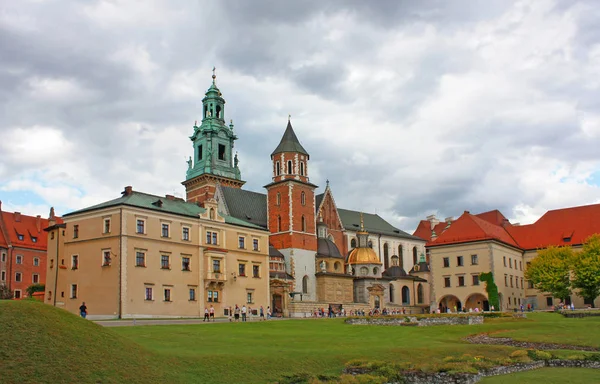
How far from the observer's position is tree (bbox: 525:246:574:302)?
241ft

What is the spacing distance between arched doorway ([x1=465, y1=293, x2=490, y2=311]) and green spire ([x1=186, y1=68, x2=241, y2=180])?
45.7 metres

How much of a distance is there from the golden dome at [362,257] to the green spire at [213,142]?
27154 millimetres

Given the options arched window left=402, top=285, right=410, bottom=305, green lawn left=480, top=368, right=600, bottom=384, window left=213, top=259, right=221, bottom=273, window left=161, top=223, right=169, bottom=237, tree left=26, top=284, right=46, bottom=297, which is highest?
window left=161, top=223, right=169, bottom=237

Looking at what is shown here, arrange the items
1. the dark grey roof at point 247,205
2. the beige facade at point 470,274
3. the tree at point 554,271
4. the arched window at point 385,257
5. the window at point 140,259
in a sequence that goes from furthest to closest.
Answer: the arched window at point 385,257
the dark grey roof at point 247,205
the beige facade at point 470,274
the tree at point 554,271
the window at point 140,259

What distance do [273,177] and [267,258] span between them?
70.0 ft

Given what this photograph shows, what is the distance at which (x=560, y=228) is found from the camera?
92.6 meters

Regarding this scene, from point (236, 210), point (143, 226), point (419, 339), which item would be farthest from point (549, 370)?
point (236, 210)

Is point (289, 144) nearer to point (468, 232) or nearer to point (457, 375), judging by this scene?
point (468, 232)

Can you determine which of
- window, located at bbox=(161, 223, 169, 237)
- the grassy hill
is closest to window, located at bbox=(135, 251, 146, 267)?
window, located at bbox=(161, 223, 169, 237)

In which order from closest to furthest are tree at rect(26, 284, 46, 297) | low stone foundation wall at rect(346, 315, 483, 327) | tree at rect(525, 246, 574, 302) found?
low stone foundation wall at rect(346, 315, 483, 327) → tree at rect(525, 246, 574, 302) → tree at rect(26, 284, 46, 297)

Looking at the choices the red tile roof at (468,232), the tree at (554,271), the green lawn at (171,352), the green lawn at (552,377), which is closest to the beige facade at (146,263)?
the green lawn at (171,352)

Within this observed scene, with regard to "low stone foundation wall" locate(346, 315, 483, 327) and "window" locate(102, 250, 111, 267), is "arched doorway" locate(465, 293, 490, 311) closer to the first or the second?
"low stone foundation wall" locate(346, 315, 483, 327)

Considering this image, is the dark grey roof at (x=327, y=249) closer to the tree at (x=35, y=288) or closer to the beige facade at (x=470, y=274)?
the beige facade at (x=470, y=274)

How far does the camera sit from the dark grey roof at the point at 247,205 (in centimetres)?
9088
